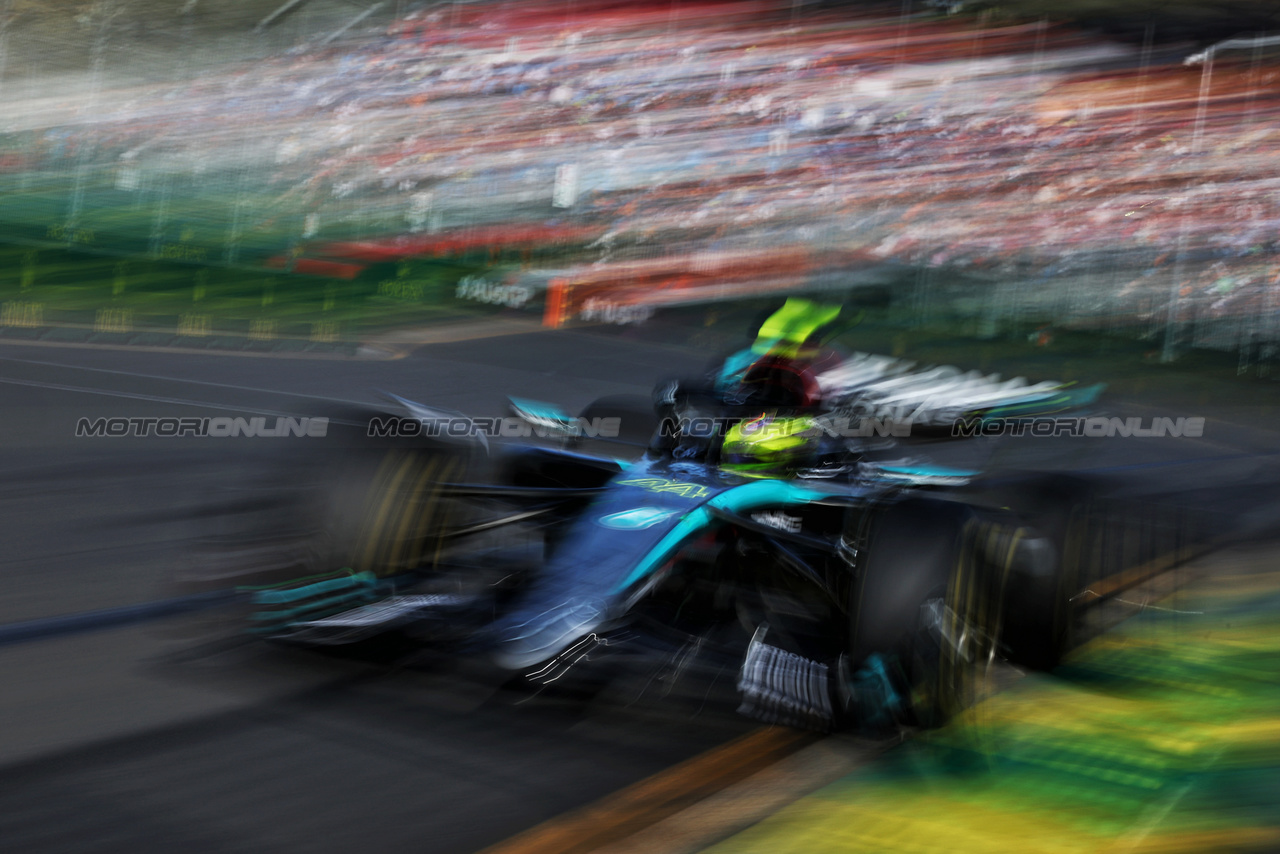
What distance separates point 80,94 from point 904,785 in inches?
635

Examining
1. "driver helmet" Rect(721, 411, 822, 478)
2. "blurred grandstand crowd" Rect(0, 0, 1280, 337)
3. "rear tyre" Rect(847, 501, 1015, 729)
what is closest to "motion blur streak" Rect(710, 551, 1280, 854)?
"rear tyre" Rect(847, 501, 1015, 729)

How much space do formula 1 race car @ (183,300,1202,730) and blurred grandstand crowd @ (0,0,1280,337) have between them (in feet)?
39.3

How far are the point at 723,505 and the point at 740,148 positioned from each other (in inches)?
507

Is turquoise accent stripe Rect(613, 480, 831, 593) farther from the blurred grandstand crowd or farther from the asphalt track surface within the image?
the blurred grandstand crowd

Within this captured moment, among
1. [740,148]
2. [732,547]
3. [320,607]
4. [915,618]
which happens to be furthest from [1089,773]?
[740,148]

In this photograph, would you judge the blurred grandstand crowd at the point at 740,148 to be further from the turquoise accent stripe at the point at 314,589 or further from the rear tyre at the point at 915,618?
the rear tyre at the point at 915,618

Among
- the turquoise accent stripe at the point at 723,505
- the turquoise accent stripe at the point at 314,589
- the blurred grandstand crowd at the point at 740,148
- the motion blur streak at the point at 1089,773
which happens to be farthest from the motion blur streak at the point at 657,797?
the blurred grandstand crowd at the point at 740,148

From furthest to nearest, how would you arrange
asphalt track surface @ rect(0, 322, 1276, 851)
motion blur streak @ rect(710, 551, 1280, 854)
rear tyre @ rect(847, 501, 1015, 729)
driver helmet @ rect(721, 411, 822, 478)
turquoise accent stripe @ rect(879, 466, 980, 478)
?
turquoise accent stripe @ rect(879, 466, 980, 478)
driver helmet @ rect(721, 411, 822, 478)
rear tyre @ rect(847, 501, 1015, 729)
motion blur streak @ rect(710, 551, 1280, 854)
asphalt track surface @ rect(0, 322, 1276, 851)

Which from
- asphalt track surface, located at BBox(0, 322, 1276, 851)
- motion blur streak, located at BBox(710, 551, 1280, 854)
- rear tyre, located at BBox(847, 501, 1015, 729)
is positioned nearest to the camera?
asphalt track surface, located at BBox(0, 322, 1276, 851)

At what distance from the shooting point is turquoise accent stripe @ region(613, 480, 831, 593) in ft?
11.1

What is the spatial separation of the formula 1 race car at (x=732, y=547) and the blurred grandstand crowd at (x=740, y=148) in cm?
1197

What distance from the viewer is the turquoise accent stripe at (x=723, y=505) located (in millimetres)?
3373

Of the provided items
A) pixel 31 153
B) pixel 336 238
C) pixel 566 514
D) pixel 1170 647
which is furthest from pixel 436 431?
pixel 31 153

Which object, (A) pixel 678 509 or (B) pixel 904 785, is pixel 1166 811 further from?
(A) pixel 678 509
